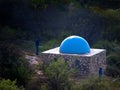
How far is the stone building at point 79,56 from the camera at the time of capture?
18.3 metres

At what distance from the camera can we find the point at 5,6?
28453 millimetres

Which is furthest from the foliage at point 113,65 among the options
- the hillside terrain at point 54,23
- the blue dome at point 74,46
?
the blue dome at point 74,46

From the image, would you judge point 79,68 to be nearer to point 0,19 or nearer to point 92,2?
point 0,19

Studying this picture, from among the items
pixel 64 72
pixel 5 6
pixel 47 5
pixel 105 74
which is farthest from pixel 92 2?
pixel 64 72

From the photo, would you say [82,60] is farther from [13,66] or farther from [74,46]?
[13,66]

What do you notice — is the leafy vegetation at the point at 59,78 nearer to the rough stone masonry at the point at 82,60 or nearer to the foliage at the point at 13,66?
the foliage at the point at 13,66

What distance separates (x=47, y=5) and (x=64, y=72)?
47.7 feet

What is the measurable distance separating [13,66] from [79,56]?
3.45 metres

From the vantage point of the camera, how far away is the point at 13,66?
53.3ft

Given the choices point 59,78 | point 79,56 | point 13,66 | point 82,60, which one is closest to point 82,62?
point 82,60

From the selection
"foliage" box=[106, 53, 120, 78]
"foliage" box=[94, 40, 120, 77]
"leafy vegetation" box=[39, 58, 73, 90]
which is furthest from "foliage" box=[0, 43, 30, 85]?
"foliage" box=[94, 40, 120, 77]

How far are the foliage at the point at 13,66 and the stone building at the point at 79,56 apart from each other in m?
2.30

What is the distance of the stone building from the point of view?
18281mm

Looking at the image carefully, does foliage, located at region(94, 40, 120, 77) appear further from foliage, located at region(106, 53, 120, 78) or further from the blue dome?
the blue dome
